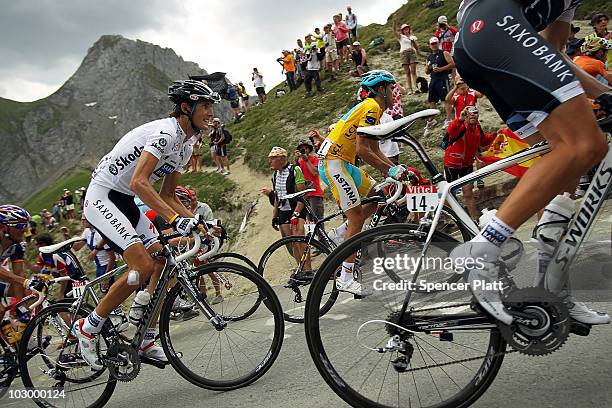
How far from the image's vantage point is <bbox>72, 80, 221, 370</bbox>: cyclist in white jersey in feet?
13.1

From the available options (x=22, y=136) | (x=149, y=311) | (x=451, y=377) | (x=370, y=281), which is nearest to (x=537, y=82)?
(x=370, y=281)

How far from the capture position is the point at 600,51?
21.9 ft

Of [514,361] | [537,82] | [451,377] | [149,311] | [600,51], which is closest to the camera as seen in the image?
[537,82]

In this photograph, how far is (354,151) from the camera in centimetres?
587

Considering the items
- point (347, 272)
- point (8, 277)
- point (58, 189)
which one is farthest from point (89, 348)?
point (58, 189)

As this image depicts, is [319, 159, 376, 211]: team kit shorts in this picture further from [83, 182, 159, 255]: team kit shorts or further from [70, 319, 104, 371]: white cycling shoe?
[70, 319, 104, 371]: white cycling shoe

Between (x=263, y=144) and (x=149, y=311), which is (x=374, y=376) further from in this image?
(x=263, y=144)

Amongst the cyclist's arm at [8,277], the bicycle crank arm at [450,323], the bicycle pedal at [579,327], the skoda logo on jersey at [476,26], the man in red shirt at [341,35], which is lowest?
the bicycle pedal at [579,327]

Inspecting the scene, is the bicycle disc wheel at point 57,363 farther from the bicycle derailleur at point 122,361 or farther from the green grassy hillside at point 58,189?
the green grassy hillside at point 58,189

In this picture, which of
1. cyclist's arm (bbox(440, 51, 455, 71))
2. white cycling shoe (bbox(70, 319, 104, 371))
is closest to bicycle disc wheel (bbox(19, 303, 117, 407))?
white cycling shoe (bbox(70, 319, 104, 371))

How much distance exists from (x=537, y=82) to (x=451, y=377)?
5.41 feet

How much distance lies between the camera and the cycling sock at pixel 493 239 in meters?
2.48

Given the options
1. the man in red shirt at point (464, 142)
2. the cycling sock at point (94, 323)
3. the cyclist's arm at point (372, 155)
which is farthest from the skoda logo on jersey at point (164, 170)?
the man in red shirt at point (464, 142)

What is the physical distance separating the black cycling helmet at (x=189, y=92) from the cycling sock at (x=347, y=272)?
6.96 feet
